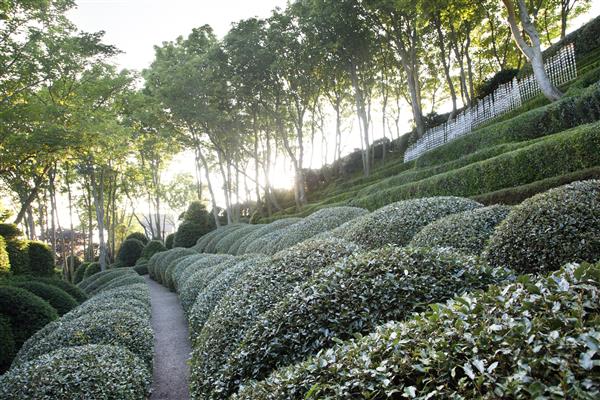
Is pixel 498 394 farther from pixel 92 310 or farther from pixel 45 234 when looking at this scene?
pixel 45 234

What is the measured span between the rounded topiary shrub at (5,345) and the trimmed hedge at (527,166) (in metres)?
11.6

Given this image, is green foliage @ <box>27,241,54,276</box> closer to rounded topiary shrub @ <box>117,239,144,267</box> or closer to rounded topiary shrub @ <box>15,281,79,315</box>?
rounded topiary shrub @ <box>15,281,79,315</box>

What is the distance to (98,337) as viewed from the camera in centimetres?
765

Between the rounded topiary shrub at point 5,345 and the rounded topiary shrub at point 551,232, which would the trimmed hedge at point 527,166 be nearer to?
the rounded topiary shrub at point 551,232

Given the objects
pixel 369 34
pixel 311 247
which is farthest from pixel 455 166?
pixel 369 34

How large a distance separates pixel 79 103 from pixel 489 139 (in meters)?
17.5

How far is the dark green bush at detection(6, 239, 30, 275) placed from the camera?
48.4 ft

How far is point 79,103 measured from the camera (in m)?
18.2

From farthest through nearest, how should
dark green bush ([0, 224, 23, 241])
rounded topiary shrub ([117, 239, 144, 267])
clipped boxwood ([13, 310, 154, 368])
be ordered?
rounded topiary shrub ([117, 239, 144, 267]) < dark green bush ([0, 224, 23, 241]) < clipped boxwood ([13, 310, 154, 368])

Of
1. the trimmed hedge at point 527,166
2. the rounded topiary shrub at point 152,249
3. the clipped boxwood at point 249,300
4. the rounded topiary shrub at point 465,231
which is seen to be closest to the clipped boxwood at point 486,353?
the clipped boxwood at point 249,300

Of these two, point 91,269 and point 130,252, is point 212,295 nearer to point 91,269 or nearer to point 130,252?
point 91,269

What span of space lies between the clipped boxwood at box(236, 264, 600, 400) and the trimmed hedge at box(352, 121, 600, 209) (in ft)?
24.5

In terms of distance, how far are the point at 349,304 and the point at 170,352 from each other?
6987 mm

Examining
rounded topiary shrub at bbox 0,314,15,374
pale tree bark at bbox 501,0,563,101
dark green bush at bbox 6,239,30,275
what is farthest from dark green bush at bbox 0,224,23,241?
pale tree bark at bbox 501,0,563,101
